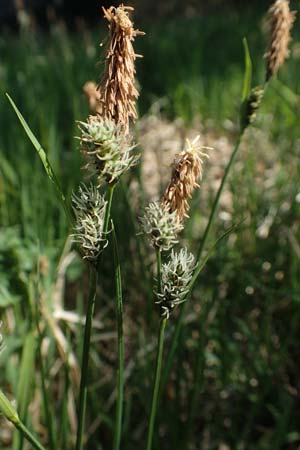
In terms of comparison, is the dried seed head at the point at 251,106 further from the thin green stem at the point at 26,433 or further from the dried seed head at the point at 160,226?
the thin green stem at the point at 26,433

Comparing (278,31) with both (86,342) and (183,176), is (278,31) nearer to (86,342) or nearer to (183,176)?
(183,176)

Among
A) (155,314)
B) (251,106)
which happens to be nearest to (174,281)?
(251,106)

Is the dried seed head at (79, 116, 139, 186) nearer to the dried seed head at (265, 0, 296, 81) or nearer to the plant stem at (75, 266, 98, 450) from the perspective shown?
the plant stem at (75, 266, 98, 450)

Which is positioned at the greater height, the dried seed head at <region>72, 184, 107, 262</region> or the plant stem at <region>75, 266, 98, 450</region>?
the dried seed head at <region>72, 184, 107, 262</region>

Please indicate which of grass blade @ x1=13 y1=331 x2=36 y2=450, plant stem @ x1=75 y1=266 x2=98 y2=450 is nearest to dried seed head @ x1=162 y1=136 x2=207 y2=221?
plant stem @ x1=75 y1=266 x2=98 y2=450

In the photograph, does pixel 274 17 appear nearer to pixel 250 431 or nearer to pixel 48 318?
pixel 48 318

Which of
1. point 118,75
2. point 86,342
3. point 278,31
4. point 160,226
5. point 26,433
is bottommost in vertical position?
point 26,433
